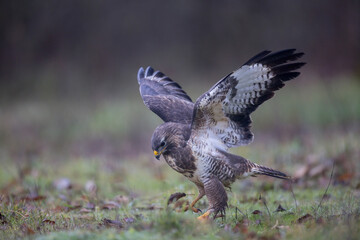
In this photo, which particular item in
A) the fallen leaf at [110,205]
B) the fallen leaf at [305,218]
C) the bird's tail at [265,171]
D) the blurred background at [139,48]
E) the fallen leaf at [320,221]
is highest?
the blurred background at [139,48]

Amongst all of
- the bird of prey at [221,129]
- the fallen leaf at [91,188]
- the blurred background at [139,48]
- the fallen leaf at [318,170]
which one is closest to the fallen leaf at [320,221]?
the bird of prey at [221,129]

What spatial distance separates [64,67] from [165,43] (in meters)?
4.40

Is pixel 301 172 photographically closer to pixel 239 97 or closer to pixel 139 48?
pixel 239 97

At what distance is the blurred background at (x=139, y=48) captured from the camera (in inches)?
603

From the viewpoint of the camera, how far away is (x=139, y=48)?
19812 mm

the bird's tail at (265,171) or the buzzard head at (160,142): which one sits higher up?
the buzzard head at (160,142)

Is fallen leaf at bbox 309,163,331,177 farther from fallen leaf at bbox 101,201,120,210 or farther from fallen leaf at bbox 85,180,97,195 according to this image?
fallen leaf at bbox 85,180,97,195

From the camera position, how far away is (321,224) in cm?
398

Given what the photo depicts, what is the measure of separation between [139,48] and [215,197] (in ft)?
51.2

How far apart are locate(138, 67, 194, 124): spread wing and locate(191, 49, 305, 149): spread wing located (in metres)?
0.37

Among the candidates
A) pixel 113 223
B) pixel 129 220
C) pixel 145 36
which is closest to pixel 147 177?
pixel 129 220

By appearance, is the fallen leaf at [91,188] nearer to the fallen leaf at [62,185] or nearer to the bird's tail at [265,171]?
the fallen leaf at [62,185]

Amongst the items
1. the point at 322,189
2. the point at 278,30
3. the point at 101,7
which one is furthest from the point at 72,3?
the point at 322,189

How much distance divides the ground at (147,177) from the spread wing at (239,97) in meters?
0.78
